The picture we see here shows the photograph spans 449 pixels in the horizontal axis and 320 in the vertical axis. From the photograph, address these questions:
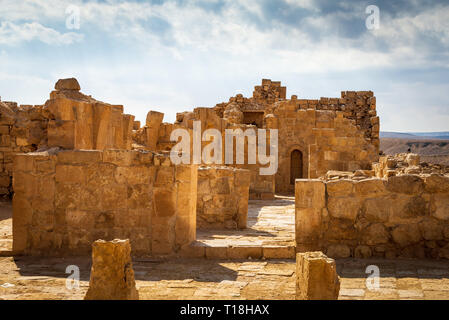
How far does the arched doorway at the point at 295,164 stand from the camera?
16266 mm

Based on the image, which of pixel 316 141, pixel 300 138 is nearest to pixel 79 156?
pixel 316 141

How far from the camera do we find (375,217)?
526 cm

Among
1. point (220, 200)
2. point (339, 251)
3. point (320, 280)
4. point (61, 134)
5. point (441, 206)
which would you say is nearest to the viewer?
point (320, 280)

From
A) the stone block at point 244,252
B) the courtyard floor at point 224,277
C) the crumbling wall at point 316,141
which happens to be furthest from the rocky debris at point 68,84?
the crumbling wall at point 316,141

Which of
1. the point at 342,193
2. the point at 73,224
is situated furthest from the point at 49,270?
the point at 342,193

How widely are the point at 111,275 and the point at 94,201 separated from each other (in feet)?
7.82

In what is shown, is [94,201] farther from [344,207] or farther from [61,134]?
[344,207]

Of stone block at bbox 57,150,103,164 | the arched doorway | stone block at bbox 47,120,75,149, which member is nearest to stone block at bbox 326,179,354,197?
stone block at bbox 57,150,103,164

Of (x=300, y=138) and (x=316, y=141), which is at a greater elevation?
(x=300, y=138)

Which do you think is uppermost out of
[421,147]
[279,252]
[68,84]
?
[421,147]

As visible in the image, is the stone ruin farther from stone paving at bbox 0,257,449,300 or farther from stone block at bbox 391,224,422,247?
stone paving at bbox 0,257,449,300

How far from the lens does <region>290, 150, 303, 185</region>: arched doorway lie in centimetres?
1627

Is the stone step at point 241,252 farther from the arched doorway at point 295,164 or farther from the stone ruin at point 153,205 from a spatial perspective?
the arched doorway at point 295,164
